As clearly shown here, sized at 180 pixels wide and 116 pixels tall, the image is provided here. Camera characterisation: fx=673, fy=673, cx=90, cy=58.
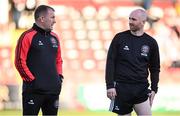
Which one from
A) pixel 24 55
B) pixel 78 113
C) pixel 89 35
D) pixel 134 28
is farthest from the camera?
pixel 89 35

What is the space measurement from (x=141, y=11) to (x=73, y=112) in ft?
23.8

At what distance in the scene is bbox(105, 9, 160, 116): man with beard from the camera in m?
7.85

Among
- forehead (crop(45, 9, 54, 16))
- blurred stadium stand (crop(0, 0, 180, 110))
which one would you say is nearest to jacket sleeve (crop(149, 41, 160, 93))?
forehead (crop(45, 9, 54, 16))

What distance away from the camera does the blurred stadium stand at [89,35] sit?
15375 mm

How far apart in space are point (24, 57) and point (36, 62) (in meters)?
0.15

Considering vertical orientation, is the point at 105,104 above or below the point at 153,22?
below

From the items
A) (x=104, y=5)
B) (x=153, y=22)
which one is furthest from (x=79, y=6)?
(x=153, y=22)

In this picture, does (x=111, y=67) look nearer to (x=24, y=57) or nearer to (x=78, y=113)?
(x=24, y=57)

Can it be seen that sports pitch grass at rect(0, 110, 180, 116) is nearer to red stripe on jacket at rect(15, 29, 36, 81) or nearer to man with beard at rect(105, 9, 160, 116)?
man with beard at rect(105, 9, 160, 116)

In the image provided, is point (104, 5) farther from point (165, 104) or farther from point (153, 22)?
point (165, 104)

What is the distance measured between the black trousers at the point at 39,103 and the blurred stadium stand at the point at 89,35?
293 inches

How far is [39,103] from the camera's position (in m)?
7.81

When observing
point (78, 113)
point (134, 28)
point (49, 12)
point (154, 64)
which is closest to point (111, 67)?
point (134, 28)

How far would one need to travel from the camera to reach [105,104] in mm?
15234
